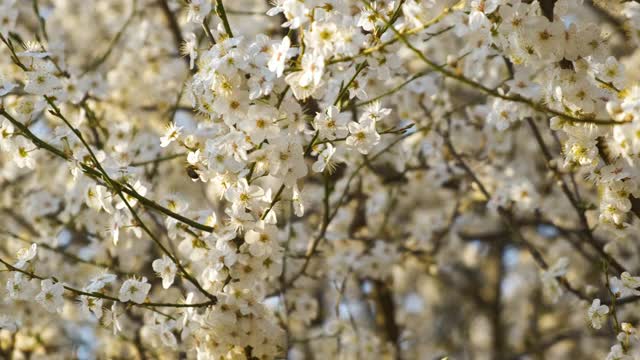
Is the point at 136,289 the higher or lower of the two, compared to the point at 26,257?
lower

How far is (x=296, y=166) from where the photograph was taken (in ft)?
10.1

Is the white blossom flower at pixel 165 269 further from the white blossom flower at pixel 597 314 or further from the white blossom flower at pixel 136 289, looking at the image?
the white blossom flower at pixel 597 314

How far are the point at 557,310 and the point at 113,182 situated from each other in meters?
7.53

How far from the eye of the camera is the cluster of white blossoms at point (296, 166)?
3.03 meters

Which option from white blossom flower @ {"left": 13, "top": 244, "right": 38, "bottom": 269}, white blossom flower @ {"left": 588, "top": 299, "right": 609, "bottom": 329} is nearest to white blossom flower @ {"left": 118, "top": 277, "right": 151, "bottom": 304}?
white blossom flower @ {"left": 13, "top": 244, "right": 38, "bottom": 269}

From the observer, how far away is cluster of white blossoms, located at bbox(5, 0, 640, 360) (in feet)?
9.95

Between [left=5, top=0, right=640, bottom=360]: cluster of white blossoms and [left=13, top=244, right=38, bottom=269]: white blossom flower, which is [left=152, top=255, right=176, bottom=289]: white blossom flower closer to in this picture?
[left=5, top=0, right=640, bottom=360]: cluster of white blossoms

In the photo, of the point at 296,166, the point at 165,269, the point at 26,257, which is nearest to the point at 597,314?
the point at 296,166

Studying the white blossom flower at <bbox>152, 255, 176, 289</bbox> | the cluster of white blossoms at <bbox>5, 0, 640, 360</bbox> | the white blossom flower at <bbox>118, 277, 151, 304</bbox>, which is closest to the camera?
the cluster of white blossoms at <bbox>5, 0, 640, 360</bbox>

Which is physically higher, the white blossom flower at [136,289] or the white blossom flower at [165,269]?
the white blossom flower at [165,269]

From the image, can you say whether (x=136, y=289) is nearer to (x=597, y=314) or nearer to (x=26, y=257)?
(x=26, y=257)

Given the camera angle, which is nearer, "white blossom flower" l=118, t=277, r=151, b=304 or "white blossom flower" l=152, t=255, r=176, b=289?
"white blossom flower" l=118, t=277, r=151, b=304

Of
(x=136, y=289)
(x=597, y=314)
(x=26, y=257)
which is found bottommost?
(x=597, y=314)

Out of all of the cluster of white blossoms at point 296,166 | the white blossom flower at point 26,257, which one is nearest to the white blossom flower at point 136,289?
the cluster of white blossoms at point 296,166
